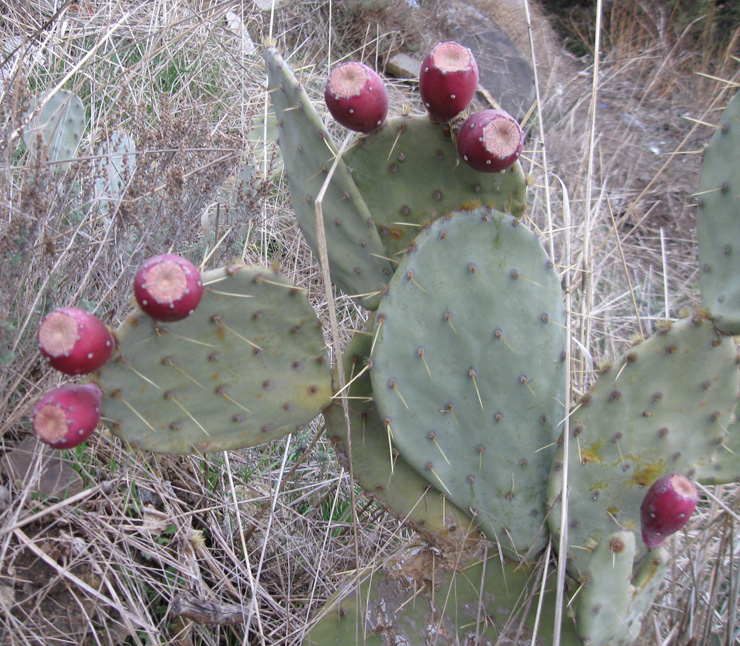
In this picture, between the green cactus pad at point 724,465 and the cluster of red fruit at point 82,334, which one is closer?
the cluster of red fruit at point 82,334

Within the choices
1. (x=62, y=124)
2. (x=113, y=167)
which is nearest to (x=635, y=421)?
(x=113, y=167)

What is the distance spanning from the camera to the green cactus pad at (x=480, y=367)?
106 cm

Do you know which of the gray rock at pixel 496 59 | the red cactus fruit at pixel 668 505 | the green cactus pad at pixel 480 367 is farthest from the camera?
the gray rock at pixel 496 59

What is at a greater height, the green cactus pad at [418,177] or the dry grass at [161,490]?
the green cactus pad at [418,177]

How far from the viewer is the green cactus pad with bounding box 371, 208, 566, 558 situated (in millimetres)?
1058

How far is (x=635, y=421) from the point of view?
3.77 ft

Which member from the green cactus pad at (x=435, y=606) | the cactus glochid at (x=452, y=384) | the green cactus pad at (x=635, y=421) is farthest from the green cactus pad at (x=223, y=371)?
the green cactus pad at (x=635, y=421)

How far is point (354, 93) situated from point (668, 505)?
828 millimetres

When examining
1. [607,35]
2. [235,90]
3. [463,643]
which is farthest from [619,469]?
[607,35]

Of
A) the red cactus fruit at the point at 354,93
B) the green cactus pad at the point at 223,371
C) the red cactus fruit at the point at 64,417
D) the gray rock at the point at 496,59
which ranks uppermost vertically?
the red cactus fruit at the point at 354,93

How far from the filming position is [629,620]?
1.01 m

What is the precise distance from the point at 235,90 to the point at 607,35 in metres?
A: 4.33

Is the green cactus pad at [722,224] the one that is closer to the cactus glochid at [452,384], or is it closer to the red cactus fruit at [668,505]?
the cactus glochid at [452,384]

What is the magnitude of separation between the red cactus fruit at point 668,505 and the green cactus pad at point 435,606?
0.30 meters
